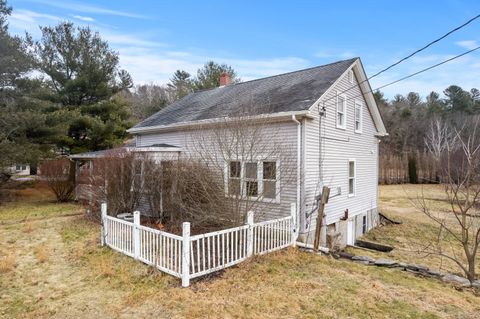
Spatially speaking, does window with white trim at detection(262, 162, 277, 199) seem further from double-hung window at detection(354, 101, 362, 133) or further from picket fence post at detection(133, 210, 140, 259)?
double-hung window at detection(354, 101, 362, 133)

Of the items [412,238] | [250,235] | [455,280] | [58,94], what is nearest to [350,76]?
[412,238]

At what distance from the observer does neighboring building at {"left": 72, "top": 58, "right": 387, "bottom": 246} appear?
8.51 meters

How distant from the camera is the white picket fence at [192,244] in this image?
5.45m

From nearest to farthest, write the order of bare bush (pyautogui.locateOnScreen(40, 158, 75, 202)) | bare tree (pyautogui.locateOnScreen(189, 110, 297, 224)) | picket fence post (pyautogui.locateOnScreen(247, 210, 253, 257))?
1. picket fence post (pyautogui.locateOnScreen(247, 210, 253, 257))
2. bare tree (pyautogui.locateOnScreen(189, 110, 297, 224))
3. bare bush (pyautogui.locateOnScreen(40, 158, 75, 202))

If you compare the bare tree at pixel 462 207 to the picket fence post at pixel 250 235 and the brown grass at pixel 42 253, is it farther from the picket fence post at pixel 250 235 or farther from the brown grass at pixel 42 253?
the brown grass at pixel 42 253

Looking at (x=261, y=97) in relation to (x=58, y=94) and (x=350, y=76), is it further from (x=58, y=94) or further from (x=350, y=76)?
(x=58, y=94)

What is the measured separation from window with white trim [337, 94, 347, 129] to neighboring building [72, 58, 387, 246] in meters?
0.04

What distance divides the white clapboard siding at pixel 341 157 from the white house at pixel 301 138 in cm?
3

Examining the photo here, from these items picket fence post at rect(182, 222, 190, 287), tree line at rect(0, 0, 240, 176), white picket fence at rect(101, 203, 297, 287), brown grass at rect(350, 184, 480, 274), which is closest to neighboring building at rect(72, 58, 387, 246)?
brown grass at rect(350, 184, 480, 274)

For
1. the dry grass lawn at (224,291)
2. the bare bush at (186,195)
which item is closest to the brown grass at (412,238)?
the dry grass lawn at (224,291)

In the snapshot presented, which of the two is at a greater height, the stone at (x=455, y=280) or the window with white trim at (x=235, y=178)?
the window with white trim at (x=235, y=178)

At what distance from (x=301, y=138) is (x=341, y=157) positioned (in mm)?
3050

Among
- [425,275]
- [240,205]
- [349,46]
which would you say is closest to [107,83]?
[349,46]

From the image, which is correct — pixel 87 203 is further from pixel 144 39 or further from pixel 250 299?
pixel 144 39
